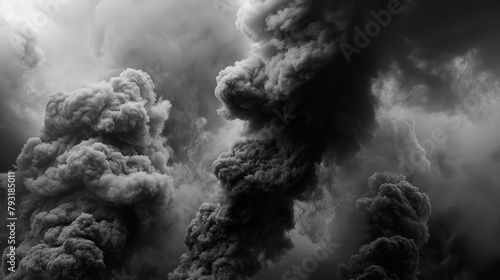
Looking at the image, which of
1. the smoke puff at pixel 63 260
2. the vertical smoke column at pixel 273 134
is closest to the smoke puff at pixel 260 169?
the vertical smoke column at pixel 273 134

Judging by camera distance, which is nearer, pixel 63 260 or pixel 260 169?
pixel 260 169

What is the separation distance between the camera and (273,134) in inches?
1924

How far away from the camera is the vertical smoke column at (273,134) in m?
43.1

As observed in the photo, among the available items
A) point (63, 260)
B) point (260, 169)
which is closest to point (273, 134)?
point (260, 169)

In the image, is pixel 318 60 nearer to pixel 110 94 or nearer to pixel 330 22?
pixel 330 22

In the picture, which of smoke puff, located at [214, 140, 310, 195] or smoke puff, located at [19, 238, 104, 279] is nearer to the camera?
smoke puff, located at [214, 140, 310, 195]

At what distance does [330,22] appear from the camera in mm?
42500

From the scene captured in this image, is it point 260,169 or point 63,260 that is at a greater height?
point 63,260

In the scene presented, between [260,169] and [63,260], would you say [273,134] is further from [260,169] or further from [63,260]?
[63,260]

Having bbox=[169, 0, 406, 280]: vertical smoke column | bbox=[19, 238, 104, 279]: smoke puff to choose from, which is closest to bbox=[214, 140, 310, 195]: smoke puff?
bbox=[169, 0, 406, 280]: vertical smoke column

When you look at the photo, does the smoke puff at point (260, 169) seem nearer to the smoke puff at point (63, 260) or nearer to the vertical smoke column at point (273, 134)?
the vertical smoke column at point (273, 134)

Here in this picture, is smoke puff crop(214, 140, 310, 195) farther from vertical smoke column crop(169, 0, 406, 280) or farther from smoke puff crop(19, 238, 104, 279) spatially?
smoke puff crop(19, 238, 104, 279)

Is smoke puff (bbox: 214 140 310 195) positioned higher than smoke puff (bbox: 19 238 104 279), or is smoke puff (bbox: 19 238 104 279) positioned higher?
smoke puff (bbox: 19 238 104 279)

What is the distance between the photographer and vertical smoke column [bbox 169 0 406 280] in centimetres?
4306
